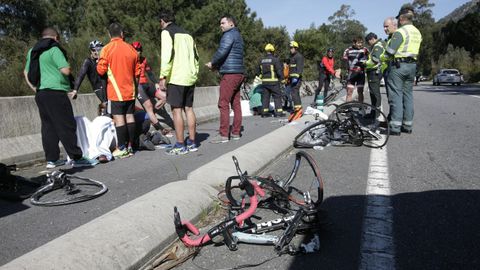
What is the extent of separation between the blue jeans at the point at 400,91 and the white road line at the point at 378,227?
9.87 ft

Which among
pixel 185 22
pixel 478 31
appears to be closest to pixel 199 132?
pixel 185 22

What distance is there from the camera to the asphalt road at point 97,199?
3.25 metres

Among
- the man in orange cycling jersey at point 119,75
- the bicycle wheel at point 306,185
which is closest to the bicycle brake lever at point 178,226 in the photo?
the bicycle wheel at point 306,185

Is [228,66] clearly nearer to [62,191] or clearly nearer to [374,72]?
[62,191]

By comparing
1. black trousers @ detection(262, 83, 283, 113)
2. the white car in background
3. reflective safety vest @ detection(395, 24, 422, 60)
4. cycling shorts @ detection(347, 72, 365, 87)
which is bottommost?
the white car in background

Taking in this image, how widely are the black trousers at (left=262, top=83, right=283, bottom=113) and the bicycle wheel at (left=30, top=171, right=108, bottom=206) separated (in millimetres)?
7443

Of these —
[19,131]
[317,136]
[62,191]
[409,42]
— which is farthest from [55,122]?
[409,42]

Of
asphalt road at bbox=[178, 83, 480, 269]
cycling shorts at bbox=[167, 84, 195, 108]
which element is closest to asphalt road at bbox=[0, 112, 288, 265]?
cycling shorts at bbox=[167, 84, 195, 108]

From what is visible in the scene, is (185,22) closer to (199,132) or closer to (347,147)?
(199,132)

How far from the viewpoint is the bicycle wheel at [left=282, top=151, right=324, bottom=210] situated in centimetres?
349

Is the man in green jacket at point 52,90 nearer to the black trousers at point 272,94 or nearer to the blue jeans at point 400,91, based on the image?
the blue jeans at point 400,91

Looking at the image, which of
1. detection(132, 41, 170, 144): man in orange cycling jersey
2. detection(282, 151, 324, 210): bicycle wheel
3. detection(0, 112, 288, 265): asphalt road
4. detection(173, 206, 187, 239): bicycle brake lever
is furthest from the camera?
detection(132, 41, 170, 144): man in orange cycling jersey

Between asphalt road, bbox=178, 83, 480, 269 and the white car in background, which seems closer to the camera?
asphalt road, bbox=178, 83, 480, 269

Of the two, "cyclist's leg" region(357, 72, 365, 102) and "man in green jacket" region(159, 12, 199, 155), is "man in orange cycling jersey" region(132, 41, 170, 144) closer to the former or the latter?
"man in green jacket" region(159, 12, 199, 155)
